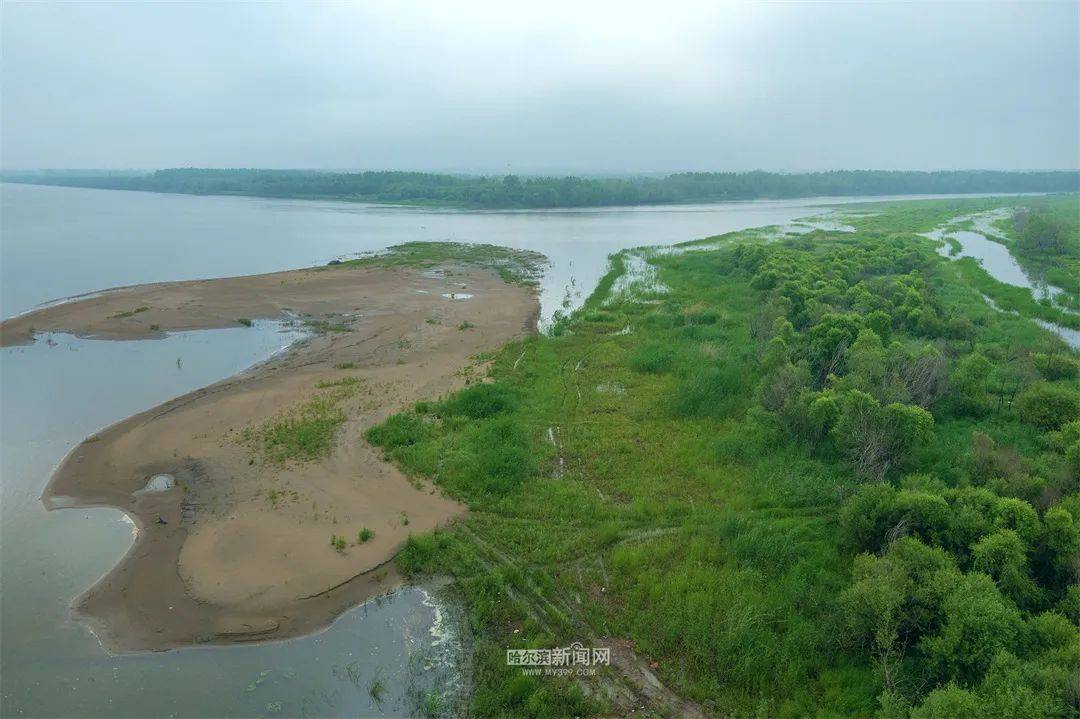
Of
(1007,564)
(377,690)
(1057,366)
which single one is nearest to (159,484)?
(377,690)

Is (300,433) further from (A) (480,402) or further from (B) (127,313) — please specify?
(B) (127,313)

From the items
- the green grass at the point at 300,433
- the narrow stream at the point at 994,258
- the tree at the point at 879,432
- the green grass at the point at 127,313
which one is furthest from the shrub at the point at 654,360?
the green grass at the point at 127,313

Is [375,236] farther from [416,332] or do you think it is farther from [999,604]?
[999,604]

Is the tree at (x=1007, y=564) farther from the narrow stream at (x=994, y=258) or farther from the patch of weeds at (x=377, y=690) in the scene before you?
the narrow stream at (x=994, y=258)

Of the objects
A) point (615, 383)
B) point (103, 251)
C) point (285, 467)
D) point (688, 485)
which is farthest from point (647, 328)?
point (103, 251)

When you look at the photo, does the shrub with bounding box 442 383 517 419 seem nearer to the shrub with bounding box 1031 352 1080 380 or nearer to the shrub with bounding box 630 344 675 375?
the shrub with bounding box 630 344 675 375

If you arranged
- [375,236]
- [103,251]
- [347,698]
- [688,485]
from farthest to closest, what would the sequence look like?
[375,236]
[103,251]
[688,485]
[347,698]
